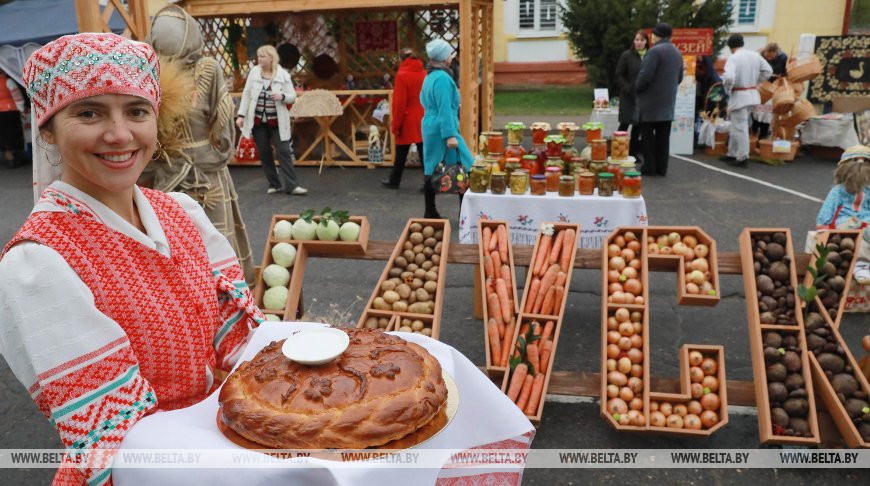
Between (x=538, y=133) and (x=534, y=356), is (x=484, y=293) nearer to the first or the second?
Result: (x=534, y=356)

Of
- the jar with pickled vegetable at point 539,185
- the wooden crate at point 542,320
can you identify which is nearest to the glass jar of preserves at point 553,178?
the jar with pickled vegetable at point 539,185

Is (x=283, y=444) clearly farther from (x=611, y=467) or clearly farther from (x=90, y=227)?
(x=611, y=467)

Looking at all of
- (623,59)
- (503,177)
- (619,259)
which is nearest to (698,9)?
(623,59)

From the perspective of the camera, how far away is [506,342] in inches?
125

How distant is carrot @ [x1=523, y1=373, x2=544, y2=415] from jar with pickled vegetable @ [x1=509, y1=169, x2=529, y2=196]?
1505mm

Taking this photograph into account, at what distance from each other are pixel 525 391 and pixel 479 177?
5.61ft

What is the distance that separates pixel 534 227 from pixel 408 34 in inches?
276

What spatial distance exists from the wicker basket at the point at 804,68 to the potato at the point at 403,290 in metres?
8.36

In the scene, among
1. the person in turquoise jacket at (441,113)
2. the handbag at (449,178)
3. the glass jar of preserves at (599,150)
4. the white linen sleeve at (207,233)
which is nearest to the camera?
the white linen sleeve at (207,233)

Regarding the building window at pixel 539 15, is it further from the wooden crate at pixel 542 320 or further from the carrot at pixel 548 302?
the carrot at pixel 548 302

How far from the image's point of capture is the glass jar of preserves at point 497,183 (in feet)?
13.7

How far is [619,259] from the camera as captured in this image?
10.4ft

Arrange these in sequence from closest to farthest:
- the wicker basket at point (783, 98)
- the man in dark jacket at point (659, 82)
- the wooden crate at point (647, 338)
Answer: the wooden crate at point (647, 338) → the man in dark jacket at point (659, 82) → the wicker basket at point (783, 98)

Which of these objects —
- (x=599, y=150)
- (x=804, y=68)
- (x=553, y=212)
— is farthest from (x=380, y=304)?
(x=804, y=68)
